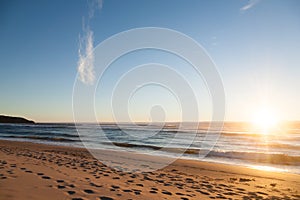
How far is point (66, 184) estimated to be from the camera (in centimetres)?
557

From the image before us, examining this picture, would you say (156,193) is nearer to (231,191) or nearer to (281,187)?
(231,191)

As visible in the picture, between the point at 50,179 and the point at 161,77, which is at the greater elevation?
the point at 161,77

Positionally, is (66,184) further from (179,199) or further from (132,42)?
(132,42)

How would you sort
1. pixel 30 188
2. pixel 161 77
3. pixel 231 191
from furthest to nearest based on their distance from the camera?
pixel 161 77
pixel 231 191
pixel 30 188

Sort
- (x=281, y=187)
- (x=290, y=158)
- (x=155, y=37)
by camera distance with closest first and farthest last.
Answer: (x=281, y=187) < (x=155, y=37) < (x=290, y=158)

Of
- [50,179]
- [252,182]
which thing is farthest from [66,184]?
[252,182]

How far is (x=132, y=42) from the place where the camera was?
15.9m

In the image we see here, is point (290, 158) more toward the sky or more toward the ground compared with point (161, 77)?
more toward the ground

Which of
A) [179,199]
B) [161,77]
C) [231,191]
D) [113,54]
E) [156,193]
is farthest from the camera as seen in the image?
[161,77]

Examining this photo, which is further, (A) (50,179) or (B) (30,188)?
(A) (50,179)

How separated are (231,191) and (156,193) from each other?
274 centimetres

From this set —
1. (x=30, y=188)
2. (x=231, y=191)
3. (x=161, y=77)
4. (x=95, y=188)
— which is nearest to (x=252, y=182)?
(x=231, y=191)

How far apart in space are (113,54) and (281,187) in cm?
1215

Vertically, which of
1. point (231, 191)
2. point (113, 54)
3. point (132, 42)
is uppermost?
point (132, 42)
